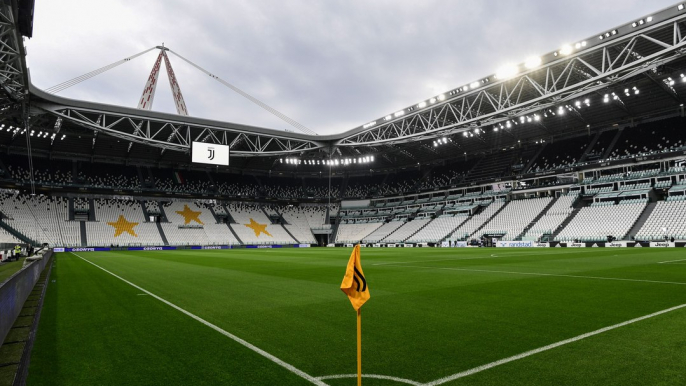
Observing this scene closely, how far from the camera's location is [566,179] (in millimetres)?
52125

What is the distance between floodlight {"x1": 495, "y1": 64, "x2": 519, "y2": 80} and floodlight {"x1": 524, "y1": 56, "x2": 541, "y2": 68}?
105cm

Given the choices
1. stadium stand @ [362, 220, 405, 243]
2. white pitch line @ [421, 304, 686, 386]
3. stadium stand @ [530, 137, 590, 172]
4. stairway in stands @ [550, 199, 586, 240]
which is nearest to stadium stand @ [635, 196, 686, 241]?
stairway in stands @ [550, 199, 586, 240]

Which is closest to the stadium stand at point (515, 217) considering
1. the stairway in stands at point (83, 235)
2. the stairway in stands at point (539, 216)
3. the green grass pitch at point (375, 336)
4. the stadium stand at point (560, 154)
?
the stairway in stands at point (539, 216)

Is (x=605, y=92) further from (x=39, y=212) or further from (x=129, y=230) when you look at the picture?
(x=39, y=212)

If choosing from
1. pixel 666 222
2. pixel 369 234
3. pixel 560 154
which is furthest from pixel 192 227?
pixel 666 222

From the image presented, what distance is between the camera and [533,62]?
33.9 metres

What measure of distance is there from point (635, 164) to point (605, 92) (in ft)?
33.6

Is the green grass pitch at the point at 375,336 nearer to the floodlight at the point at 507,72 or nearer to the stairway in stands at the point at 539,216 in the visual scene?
the floodlight at the point at 507,72

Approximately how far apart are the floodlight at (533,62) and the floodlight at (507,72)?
3.43 ft

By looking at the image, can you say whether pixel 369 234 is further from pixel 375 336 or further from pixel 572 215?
pixel 375 336

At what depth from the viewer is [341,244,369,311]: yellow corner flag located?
3.93 metres

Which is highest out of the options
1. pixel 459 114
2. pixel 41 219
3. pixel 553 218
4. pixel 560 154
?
pixel 459 114

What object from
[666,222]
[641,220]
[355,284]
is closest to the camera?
[355,284]

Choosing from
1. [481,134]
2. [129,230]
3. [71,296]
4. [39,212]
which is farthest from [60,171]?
[481,134]
